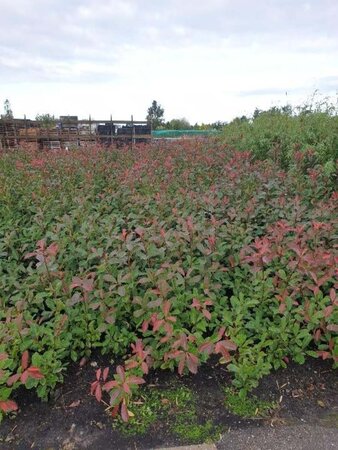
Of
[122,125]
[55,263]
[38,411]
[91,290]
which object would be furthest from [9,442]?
[122,125]

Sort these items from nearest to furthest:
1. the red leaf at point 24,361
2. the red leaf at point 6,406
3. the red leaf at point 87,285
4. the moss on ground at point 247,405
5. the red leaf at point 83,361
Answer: the red leaf at point 6,406
the red leaf at point 24,361
the moss on ground at point 247,405
the red leaf at point 87,285
the red leaf at point 83,361

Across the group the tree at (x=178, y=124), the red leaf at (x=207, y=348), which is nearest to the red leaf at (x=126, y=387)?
the red leaf at (x=207, y=348)

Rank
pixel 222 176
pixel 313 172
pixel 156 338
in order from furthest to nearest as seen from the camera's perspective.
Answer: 1. pixel 222 176
2. pixel 313 172
3. pixel 156 338

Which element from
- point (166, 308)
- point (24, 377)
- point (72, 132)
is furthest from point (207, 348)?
point (72, 132)

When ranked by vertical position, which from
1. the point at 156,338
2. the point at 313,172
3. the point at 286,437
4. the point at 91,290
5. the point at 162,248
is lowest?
the point at 286,437

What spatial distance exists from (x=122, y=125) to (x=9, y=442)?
46.0ft

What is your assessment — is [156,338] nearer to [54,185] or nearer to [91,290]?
[91,290]

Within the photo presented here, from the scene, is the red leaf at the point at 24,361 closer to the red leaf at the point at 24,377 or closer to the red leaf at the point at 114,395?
the red leaf at the point at 24,377

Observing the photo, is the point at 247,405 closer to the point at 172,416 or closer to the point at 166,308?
the point at 172,416

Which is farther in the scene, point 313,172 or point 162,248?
point 313,172

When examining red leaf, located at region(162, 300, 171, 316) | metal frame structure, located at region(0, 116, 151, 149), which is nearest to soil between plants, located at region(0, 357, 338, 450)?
red leaf, located at region(162, 300, 171, 316)

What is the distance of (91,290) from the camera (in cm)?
185

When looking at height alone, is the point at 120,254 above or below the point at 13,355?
above

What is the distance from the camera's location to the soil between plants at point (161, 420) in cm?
152
